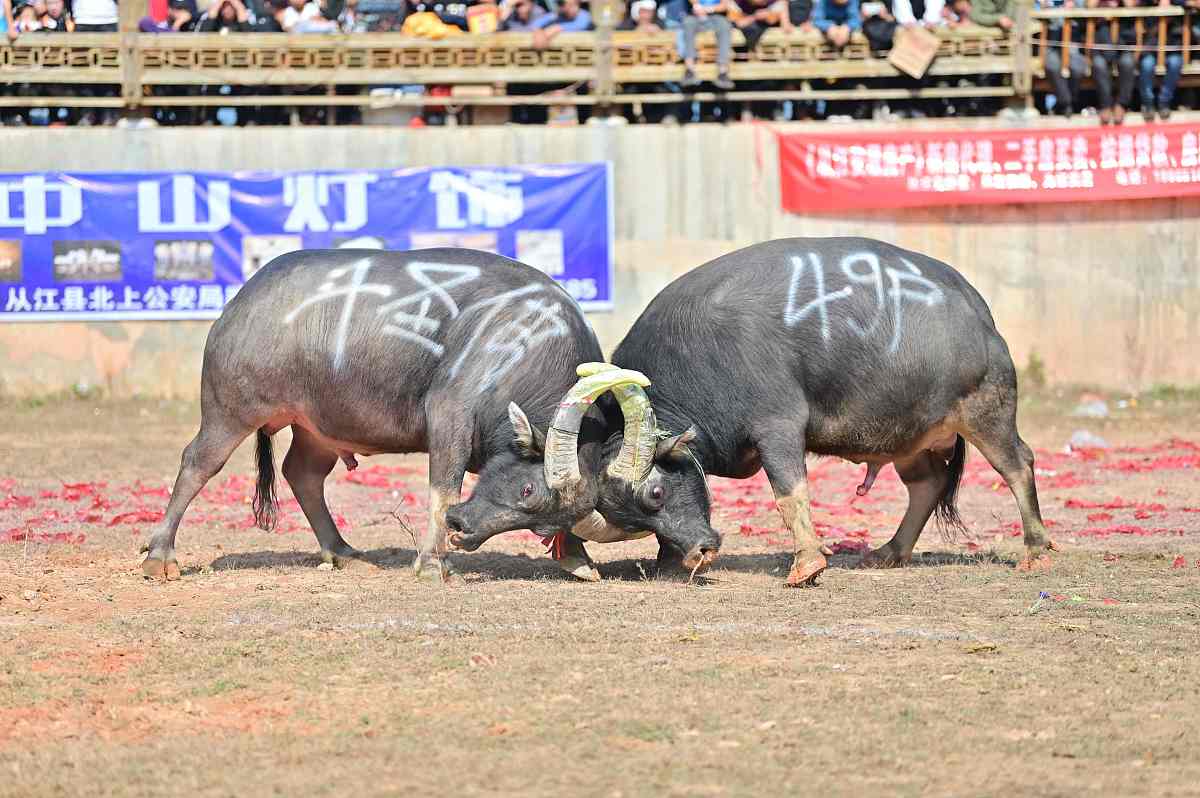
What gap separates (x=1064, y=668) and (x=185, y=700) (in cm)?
358

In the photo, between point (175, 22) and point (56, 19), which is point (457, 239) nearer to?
point (175, 22)

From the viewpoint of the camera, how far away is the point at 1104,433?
16.9 metres

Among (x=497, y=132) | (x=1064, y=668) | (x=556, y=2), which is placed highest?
(x=556, y=2)

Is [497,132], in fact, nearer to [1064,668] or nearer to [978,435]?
[978,435]

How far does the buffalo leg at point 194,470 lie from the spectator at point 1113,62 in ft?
42.0

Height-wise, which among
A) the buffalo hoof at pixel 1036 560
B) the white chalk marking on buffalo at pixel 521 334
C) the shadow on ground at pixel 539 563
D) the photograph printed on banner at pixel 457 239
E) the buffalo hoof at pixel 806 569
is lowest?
the shadow on ground at pixel 539 563

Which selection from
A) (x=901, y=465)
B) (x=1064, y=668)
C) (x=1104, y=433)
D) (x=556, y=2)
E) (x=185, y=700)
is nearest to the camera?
(x=185, y=700)

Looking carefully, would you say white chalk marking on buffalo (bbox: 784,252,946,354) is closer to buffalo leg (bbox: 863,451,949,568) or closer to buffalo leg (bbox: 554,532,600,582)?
buffalo leg (bbox: 863,451,949,568)

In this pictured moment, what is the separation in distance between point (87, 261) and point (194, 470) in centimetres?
1056

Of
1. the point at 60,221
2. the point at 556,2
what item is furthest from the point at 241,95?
the point at 556,2

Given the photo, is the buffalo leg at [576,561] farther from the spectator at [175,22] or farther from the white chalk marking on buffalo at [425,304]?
the spectator at [175,22]

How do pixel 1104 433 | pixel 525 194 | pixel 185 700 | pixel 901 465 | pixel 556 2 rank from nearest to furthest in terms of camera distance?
pixel 185 700 → pixel 901 465 → pixel 1104 433 → pixel 525 194 → pixel 556 2

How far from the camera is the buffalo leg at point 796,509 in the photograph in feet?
29.3

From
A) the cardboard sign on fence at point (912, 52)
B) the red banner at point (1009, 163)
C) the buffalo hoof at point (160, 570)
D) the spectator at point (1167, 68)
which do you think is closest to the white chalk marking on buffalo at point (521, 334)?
the buffalo hoof at point (160, 570)
